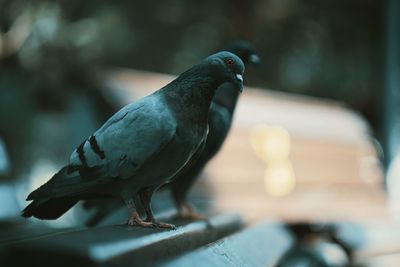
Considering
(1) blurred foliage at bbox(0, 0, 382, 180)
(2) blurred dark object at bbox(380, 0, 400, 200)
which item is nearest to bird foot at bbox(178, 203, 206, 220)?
(1) blurred foliage at bbox(0, 0, 382, 180)

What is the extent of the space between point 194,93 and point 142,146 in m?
0.20

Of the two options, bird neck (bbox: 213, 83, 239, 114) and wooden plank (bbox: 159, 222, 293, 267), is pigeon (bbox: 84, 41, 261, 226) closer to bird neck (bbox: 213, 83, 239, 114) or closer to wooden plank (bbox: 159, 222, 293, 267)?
bird neck (bbox: 213, 83, 239, 114)

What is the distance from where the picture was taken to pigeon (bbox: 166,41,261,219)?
9.28ft

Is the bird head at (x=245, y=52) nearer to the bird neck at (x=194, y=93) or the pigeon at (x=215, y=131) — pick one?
the pigeon at (x=215, y=131)

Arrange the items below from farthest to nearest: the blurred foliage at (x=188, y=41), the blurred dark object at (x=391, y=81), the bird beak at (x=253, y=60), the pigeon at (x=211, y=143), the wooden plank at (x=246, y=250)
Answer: the blurred dark object at (x=391, y=81) → the blurred foliage at (x=188, y=41) → the bird beak at (x=253, y=60) → the pigeon at (x=211, y=143) → the wooden plank at (x=246, y=250)

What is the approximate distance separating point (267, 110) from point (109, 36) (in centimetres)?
459

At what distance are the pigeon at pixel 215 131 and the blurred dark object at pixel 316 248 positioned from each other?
434 millimetres

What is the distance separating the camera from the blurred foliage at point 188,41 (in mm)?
9594

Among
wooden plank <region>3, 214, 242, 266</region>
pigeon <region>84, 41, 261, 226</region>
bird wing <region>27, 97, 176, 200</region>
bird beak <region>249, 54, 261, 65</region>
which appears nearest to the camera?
wooden plank <region>3, 214, 242, 266</region>

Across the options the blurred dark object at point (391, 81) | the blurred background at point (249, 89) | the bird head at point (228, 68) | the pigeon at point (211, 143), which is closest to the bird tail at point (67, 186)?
the bird head at point (228, 68)

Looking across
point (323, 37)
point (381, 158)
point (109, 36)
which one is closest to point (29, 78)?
point (109, 36)

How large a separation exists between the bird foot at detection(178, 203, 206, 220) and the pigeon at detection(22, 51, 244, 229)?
0.69 m

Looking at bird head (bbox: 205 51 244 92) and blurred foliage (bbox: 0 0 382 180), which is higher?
bird head (bbox: 205 51 244 92)

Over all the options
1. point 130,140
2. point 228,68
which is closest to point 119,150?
point 130,140
